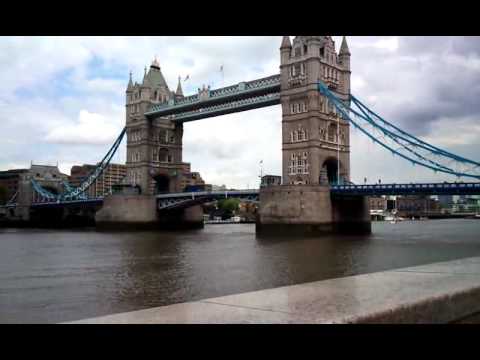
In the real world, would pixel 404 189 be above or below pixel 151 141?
below

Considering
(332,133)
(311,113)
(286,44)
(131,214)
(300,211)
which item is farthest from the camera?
(131,214)

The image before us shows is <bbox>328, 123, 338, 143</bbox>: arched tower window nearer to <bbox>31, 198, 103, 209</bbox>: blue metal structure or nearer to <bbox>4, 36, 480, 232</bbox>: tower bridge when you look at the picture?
<bbox>4, 36, 480, 232</bbox>: tower bridge

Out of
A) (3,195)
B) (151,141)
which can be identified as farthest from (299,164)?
(3,195)

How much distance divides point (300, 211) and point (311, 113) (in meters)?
9.64

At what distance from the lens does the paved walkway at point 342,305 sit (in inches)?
109

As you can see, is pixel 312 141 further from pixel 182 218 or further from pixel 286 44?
pixel 182 218

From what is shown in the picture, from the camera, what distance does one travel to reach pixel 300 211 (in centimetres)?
3900

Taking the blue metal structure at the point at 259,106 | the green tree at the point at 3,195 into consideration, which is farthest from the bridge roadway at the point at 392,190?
the green tree at the point at 3,195

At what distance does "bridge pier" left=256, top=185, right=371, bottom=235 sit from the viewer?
127 ft

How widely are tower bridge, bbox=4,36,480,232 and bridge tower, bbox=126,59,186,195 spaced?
0.12 meters

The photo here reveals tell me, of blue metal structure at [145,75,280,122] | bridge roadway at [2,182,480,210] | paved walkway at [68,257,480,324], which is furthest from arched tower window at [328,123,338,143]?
paved walkway at [68,257,480,324]
